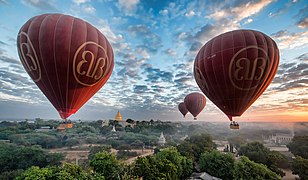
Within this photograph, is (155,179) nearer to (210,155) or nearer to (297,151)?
(210,155)

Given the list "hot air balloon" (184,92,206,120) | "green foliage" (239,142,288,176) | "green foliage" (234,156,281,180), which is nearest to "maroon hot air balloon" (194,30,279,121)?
"green foliage" (234,156,281,180)

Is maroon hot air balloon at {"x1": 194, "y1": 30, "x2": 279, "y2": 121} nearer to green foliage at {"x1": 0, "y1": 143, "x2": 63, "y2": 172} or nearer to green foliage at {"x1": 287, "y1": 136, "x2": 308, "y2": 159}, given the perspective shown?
green foliage at {"x1": 287, "y1": 136, "x2": 308, "y2": 159}

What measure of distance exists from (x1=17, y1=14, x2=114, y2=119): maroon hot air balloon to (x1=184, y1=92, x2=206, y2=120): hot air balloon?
2166 centimetres

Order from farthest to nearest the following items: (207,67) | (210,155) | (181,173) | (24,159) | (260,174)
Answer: (24,159)
(210,155)
(181,173)
(260,174)
(207,67)

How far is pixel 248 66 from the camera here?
45.1 feet

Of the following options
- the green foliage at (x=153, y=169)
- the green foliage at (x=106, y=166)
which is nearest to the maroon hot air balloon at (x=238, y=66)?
the green foliage at (x=153, y=169)

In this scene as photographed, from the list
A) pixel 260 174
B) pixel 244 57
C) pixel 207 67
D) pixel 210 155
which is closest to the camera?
pixel 244 57

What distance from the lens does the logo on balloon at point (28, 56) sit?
11.5m

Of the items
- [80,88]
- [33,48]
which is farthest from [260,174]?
[33,48]

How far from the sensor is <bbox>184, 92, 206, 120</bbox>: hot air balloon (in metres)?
32.0

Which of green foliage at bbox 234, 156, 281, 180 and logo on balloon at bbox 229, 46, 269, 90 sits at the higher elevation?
logo on balloon at bbox 229, 46, 269, 90

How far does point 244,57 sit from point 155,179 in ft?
40.5

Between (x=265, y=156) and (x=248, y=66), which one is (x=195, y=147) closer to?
(x=265, y=156)

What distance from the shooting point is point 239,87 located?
1448cm
